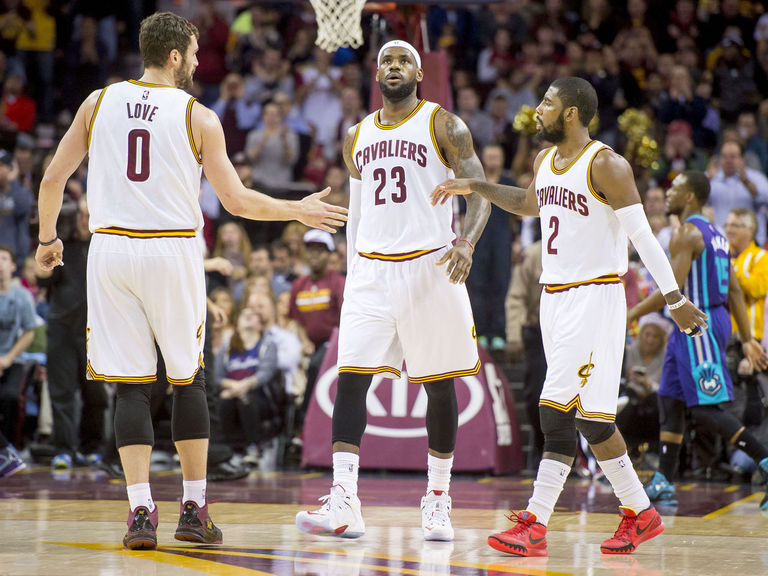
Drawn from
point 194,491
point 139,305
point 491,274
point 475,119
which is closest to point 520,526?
point 194,491

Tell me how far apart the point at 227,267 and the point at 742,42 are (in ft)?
34.0

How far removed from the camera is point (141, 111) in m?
5.52

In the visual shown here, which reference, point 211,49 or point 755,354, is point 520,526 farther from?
point 211,49

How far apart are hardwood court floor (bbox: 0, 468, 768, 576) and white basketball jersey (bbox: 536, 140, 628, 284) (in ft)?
4.79

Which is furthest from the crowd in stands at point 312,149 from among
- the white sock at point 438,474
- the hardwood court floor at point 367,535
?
the white sock at point 438,474

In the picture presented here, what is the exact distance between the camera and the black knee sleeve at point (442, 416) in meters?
6.07

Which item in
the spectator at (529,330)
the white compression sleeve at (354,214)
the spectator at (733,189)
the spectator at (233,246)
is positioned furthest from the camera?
the spectator at (233,246)

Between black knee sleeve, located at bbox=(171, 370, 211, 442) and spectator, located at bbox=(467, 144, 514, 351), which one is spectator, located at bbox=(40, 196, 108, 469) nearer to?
spectator, located at bbox=(467, 144, 514, 351)

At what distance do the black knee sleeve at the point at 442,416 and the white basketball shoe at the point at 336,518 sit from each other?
580mm

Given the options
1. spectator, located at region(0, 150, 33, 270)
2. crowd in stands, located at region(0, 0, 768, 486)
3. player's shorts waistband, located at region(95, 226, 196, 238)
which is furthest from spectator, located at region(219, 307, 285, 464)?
player's shorts waistband, located at region(95, 226, 196, 238)

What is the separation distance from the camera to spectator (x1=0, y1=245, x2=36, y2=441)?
10.8 metres

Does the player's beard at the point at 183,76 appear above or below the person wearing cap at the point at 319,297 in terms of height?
above

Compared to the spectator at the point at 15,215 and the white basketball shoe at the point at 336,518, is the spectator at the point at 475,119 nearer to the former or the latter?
the spectator at the point at 15,215

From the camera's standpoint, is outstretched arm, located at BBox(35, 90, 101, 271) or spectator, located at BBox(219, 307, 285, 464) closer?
outstretched arm, located at BBox(35, 90, 101, 271)
